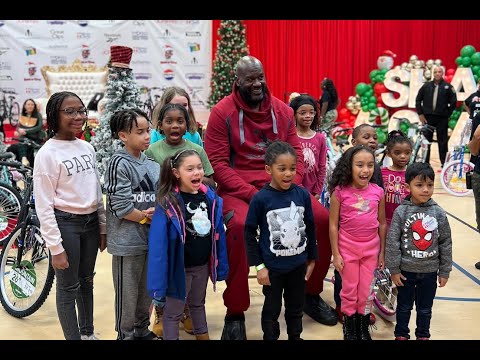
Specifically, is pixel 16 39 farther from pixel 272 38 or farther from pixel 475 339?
pixel 475 339

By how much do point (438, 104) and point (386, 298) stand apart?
22.5ft

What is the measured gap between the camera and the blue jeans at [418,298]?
3414 millimetres

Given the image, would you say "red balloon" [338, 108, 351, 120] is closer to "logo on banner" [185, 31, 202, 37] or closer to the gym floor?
"logo on banner" [185, 31, 202, 37]

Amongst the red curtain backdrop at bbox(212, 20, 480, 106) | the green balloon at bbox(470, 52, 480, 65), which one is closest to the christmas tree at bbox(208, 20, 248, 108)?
the red curtain backdrop at bbox(212, 20, 480, 106)

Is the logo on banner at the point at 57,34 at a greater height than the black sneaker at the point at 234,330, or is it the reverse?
the logo on banner at the point at 57,34

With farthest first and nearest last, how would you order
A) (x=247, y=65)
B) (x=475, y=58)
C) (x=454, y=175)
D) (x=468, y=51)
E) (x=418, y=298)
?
(x=468, y=51), (x=475, y=58), (x=454, y=175), (x=247, y=65), (x=418, y=298)

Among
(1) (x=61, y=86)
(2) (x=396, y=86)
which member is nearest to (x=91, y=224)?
(1) (x=61, y=86)

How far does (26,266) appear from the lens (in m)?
4.20

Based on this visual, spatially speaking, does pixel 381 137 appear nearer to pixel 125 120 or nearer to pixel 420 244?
pixel 420 244

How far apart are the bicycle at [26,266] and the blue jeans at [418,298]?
2.40 m

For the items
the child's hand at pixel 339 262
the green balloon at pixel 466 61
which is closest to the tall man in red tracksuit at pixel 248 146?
the child's hand at pixel 339 262

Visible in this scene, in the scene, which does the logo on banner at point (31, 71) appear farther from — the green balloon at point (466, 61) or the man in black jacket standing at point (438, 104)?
the green balloon at point (466, 61)

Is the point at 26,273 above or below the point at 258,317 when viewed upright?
above

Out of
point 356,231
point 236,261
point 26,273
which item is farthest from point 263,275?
point 26,273
